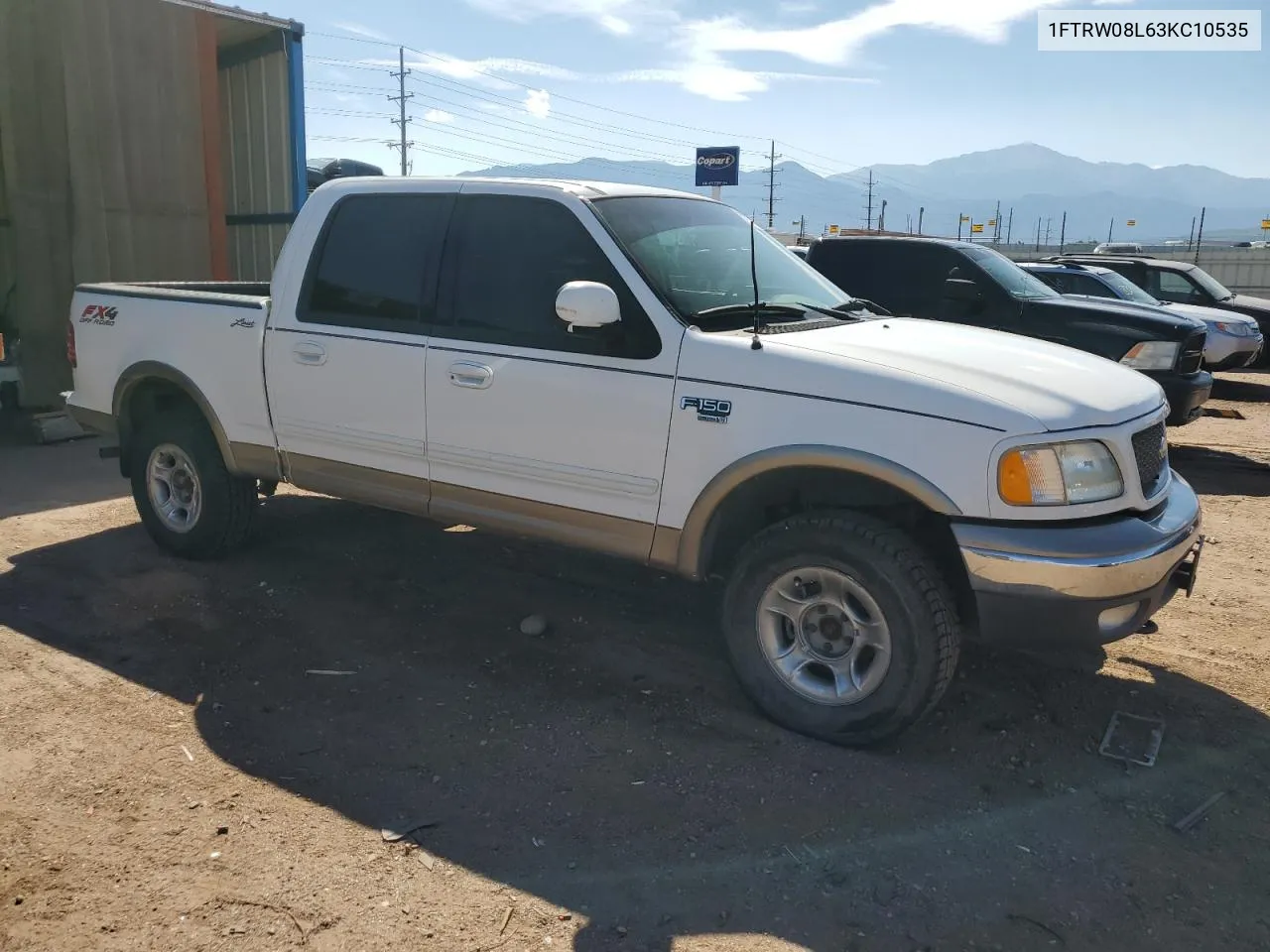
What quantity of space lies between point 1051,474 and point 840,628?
0.92 m

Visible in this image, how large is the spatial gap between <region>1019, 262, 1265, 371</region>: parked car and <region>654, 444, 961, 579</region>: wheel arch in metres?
9.50

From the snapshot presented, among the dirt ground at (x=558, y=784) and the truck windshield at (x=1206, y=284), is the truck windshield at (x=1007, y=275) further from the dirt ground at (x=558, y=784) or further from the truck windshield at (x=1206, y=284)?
the truck windshield at (x=1206, y=284)

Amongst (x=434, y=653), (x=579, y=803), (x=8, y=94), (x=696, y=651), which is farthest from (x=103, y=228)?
(x=579, y=803)

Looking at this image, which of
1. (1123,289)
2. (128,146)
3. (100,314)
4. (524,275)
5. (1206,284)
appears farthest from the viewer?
(1206,284)

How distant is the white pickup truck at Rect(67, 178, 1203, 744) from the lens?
3348 millimetres

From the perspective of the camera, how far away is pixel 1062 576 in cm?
325

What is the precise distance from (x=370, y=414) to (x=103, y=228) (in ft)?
22.1

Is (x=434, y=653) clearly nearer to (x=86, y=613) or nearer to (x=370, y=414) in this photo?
(x=370, y=414)

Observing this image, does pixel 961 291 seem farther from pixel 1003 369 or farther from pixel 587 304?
pixel 587 304

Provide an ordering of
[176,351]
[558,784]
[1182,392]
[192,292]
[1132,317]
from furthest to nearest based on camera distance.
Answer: [1132,317]
[1182,392]
[192,292]
[176,351]
[558,784]

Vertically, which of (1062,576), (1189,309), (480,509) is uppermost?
(1189,309)

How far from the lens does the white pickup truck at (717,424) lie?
11.0ft

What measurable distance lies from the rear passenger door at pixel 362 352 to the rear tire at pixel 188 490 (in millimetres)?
670

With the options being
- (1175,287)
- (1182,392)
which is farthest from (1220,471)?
(1175,287)
